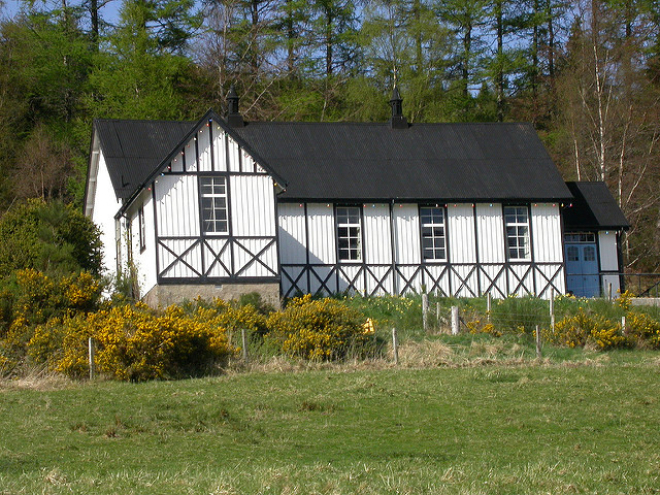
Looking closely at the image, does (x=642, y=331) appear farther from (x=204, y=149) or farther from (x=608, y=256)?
(x=204, y=149)

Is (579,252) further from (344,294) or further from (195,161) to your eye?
(195,161)

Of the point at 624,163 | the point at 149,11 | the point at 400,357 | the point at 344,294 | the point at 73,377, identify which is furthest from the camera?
the point at 149,11

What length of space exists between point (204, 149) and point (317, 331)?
7.36m

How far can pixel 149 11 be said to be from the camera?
51.0 meters

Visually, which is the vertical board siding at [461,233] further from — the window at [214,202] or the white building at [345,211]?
the window at [214,202]

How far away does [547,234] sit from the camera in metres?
33.3

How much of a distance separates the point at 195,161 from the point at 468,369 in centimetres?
1028

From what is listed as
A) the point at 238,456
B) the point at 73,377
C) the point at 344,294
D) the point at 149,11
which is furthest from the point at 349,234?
the point at 149,11

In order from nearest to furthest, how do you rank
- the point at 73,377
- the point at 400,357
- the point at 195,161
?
the point at 73,377 < the point at 400,357 < the point at 195,161

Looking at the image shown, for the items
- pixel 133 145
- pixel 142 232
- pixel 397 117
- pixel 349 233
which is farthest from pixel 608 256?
pixel 133 145

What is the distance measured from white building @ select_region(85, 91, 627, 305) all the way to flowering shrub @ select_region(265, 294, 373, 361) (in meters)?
4.62

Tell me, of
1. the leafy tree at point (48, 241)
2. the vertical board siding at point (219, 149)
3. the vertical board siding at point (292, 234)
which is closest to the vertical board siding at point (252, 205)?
the vertical board siding at point (219, 149)

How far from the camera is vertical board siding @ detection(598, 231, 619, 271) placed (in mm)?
35125

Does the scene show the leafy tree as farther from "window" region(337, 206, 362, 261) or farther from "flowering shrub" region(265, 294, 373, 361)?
"window" region(337, 206, 362, 261)
